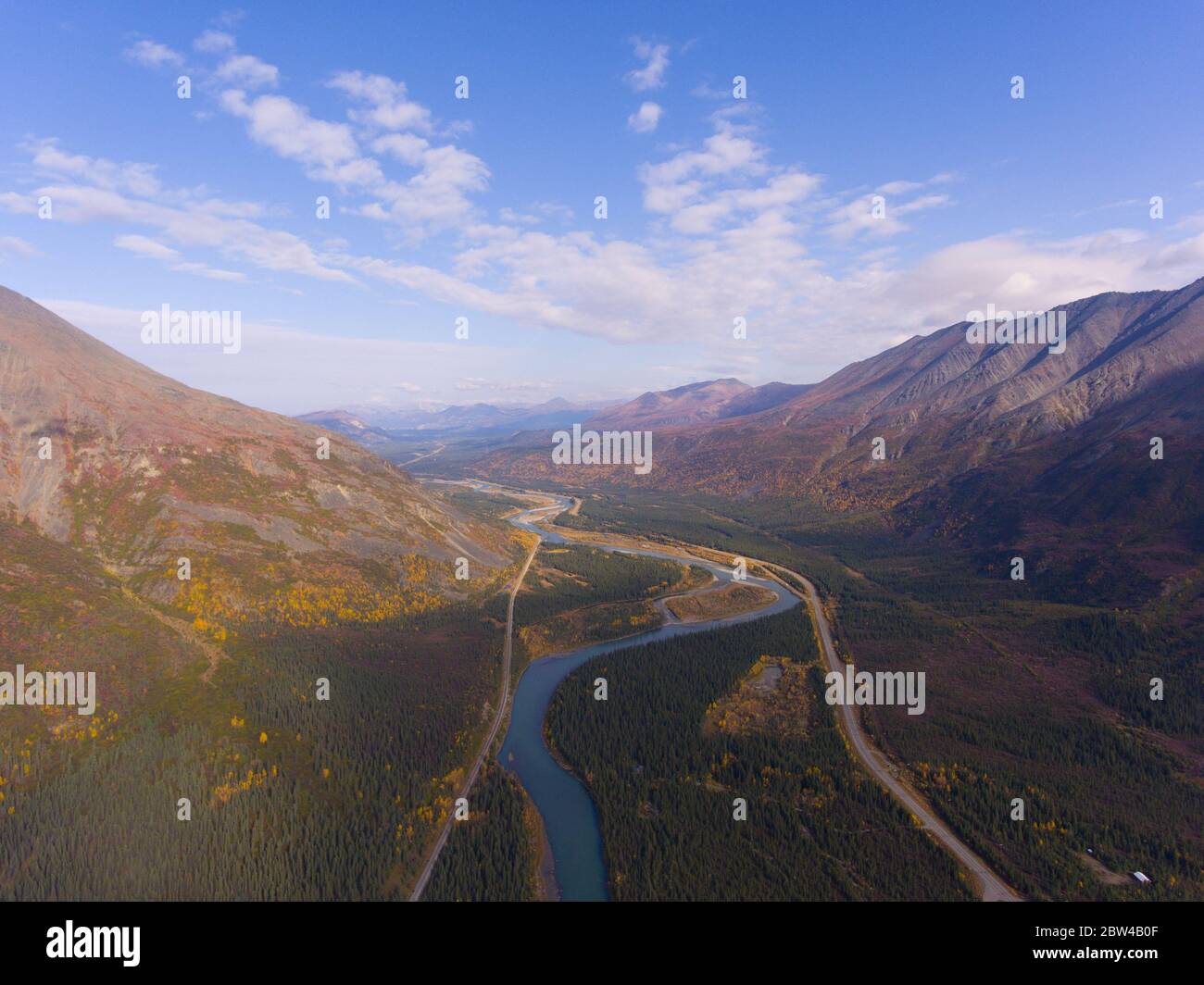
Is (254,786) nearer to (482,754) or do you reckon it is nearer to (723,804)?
(482,754)

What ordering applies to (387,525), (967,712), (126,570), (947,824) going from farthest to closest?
(387,525), (126,570), (967,712), (947,824)

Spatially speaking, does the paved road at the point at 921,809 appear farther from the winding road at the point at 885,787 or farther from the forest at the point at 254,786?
the forest at the point at 254,786

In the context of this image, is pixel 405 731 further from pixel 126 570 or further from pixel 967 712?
pixel 967 712

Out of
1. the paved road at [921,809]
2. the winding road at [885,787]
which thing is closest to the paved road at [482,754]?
the winding road at [885,787]

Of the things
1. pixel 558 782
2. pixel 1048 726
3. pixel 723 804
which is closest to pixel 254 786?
pixel 558 782

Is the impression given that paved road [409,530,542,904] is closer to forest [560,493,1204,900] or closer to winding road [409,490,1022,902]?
winding road [409,490,1022,902]

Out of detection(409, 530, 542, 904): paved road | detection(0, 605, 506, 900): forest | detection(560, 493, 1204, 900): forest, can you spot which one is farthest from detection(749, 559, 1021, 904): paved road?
detection(0, 605, 506, 900): forest

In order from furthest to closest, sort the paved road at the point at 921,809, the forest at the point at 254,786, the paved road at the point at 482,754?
the paved road at the point at 482,754 < the paved road at the point at 921,809 < the forest at the point at 254,786
